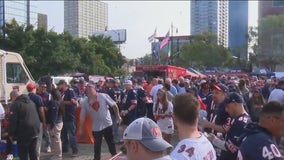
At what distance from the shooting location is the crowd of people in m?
3.33

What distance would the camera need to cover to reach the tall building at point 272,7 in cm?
10506

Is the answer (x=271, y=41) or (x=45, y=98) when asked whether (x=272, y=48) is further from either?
(x=45, y=98)

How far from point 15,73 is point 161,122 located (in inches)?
314

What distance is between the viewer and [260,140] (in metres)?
3.50

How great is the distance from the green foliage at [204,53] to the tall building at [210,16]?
2214 inches

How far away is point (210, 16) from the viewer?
150 meters

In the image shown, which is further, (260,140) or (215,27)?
(215,27)

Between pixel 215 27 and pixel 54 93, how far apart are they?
137m

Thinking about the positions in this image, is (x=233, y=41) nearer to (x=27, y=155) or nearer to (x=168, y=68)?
(x=168, y=68)

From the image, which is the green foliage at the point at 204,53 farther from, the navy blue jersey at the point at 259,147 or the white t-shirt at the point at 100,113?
the navy blue jersey at the point at 259,147

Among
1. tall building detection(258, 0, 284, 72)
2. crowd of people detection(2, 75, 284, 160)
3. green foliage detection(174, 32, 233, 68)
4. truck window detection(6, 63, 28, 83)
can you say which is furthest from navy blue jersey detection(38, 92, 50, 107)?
green foliage detection(174, 32, 233, 68)

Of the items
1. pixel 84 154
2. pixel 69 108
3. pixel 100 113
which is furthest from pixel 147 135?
pixel 84 154

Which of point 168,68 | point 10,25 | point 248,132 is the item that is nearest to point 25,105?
point 248,132

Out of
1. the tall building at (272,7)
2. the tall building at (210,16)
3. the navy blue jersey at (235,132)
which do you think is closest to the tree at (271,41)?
the tall building at (272,7)
